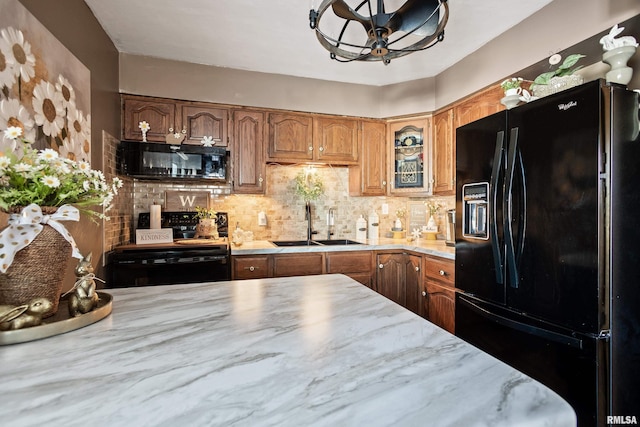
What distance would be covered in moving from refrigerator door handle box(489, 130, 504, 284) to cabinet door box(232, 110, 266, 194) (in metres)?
2.08

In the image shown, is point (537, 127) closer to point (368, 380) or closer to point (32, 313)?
point (368, 380)

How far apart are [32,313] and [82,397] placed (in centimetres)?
44

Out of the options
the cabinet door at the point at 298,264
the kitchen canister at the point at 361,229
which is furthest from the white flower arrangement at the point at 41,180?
the kitchen canister at the point at 361,229

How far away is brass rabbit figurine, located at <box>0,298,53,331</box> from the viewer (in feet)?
2.64

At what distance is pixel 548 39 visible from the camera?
2180 millimetres

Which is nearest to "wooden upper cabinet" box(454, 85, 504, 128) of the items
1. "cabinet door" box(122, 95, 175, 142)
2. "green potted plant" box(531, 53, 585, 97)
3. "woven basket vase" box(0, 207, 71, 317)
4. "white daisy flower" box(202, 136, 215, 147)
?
"green potted plant" box(531, 53, 585, 97)

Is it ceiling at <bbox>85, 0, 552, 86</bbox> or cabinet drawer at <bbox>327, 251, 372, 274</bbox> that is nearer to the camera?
ceiling at <bbox>85, 0, 552, 86</bbox>

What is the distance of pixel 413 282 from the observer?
3.07 m

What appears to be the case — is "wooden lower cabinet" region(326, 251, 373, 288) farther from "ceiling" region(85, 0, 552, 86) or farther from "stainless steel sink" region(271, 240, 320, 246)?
"ceiling" region(85, 0, 552, 86)

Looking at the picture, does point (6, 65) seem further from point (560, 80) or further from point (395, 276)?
point (395, 276)

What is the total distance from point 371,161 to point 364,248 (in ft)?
3.31

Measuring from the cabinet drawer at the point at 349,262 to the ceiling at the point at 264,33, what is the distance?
1831 millimetres

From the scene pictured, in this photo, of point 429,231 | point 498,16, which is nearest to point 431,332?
point 498,16

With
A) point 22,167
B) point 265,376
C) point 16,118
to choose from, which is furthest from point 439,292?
point 16,118
